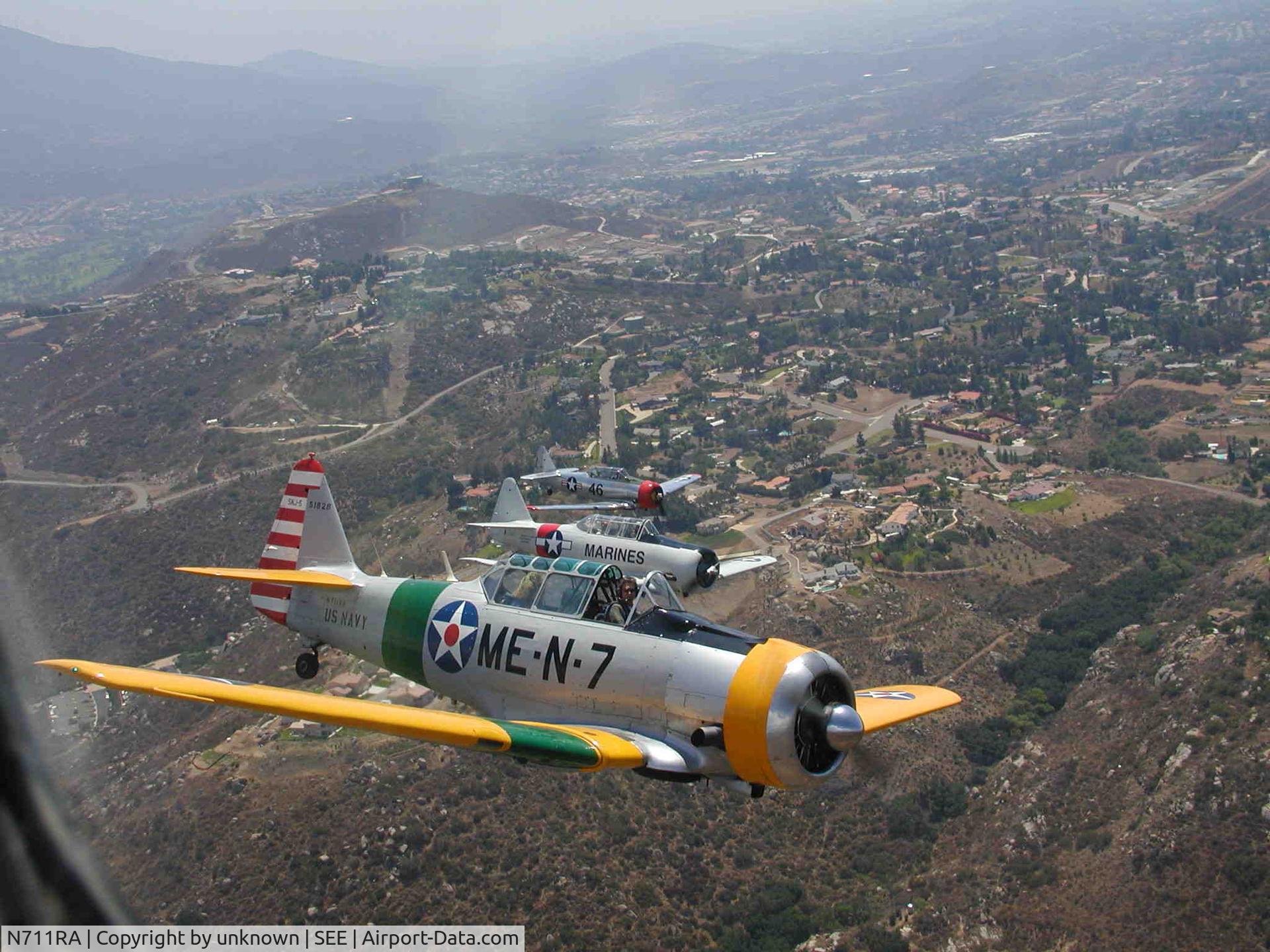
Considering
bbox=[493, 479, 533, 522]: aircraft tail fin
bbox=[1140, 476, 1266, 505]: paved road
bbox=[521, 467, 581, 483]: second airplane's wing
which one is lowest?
bbox=[1140, 476, 1266, 505]: paved road

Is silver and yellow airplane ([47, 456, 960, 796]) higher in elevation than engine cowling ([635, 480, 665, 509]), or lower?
higher

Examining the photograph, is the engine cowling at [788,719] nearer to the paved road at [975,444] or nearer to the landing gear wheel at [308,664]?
the landing gear wheel at [308,664]

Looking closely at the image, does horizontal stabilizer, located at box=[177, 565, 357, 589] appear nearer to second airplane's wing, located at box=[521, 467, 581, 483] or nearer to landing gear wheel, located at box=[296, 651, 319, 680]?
landing gear wheel, located at box=[296, 651, 319, 680]

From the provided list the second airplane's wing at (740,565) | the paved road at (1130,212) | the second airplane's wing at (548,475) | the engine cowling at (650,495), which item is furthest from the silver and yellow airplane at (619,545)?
the paved road at (1130,212)

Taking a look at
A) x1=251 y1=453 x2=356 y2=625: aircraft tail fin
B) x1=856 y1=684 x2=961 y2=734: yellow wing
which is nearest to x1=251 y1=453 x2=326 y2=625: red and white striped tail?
x1=251 y1=453 x2=356 y2=625: aircraft tail fin

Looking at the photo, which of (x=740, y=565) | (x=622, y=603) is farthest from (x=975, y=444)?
(x=622, y=603)

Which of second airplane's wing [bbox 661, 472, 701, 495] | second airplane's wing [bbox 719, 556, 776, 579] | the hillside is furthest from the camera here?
the hillside

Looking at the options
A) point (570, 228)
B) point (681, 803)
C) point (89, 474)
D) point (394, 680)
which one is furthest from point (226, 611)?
point (570, 228)
